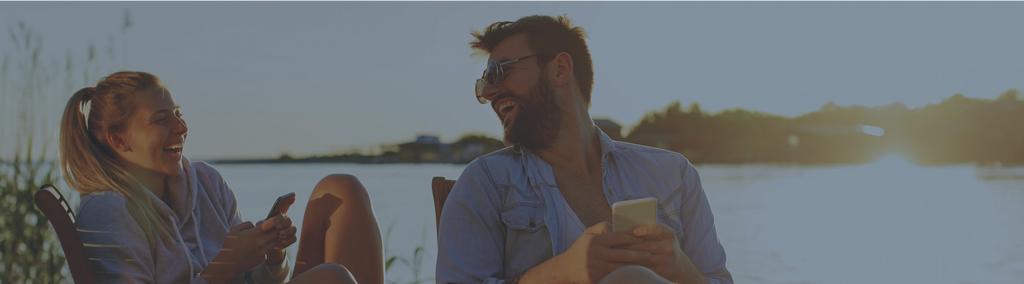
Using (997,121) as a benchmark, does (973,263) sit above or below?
below

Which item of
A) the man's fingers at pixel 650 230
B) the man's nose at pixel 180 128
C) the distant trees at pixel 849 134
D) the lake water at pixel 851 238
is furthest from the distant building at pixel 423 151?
the man's fingers at pixel 650 230

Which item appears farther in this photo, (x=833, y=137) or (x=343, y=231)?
(x=833, y=137)

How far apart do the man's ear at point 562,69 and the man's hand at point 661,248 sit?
67 centimetres

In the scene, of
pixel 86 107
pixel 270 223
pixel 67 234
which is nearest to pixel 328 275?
pixel 270 223

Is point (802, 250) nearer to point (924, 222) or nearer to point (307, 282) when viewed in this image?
point (924, 222)

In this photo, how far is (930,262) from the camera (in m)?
7.91

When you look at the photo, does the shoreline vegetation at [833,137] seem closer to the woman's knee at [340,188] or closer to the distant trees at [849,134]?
the distant trees at [849,134]

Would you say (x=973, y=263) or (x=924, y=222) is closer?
(x=973, y=263)

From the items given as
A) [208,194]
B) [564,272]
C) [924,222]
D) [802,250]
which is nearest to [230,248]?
[208,194]

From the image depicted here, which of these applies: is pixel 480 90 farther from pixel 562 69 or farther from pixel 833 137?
pixel 833 137

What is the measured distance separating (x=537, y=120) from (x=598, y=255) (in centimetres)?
60

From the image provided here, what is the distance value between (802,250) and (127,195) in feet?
26.9

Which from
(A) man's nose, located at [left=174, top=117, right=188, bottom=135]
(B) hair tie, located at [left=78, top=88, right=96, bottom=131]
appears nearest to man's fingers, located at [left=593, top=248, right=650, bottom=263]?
(A) man's nose, located at [left=174, top=117, right=188, bottom=135]

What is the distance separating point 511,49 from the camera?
6.88ft
